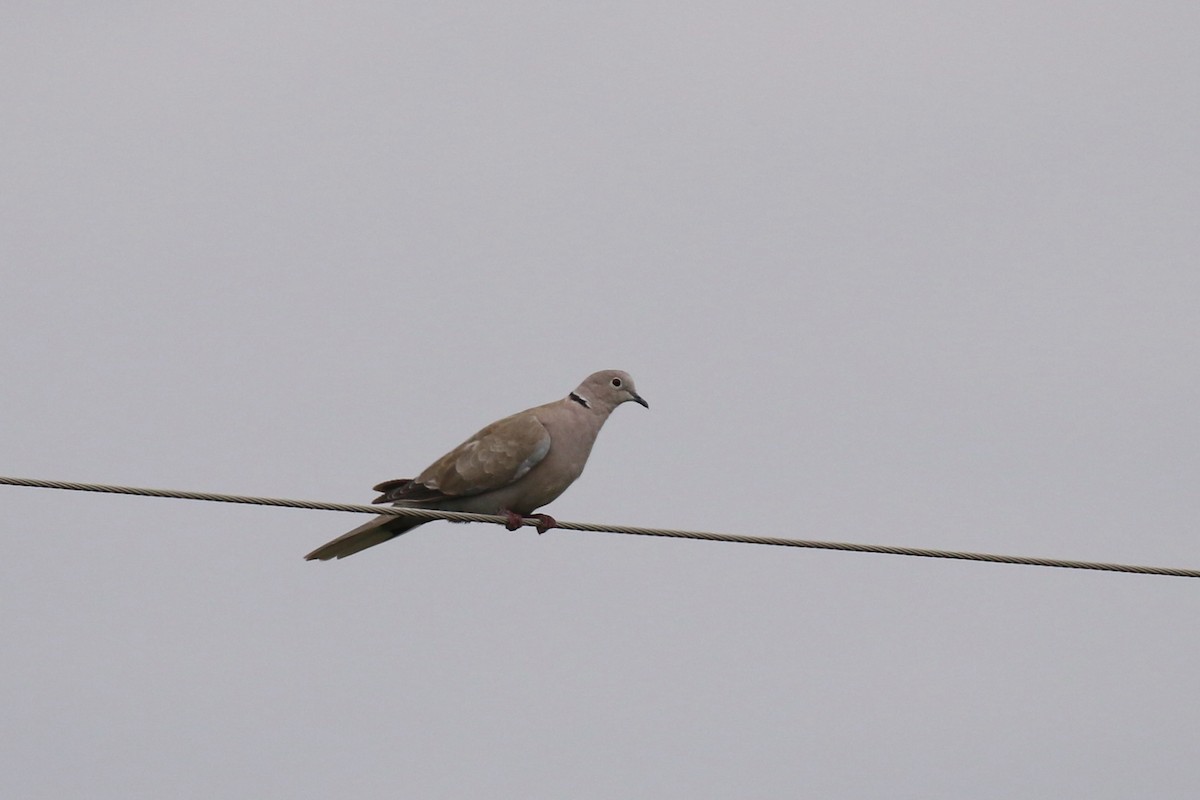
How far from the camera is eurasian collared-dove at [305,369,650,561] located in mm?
9289

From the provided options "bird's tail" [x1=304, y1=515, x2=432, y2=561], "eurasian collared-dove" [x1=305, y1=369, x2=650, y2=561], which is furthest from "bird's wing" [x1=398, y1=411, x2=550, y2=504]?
"bird's tail" [x1=304, y1=515, x2=432, y2=561]

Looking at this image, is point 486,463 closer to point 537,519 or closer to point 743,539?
point 537,519

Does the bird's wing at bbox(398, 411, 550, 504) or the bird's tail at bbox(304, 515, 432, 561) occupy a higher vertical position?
the bird's wing at bbox(398, 411, 550, 504)

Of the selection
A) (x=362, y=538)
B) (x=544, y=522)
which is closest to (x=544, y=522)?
(x=544, y=522)

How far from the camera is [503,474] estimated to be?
30.6ft

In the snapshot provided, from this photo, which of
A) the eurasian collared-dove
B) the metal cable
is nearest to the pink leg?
the eurasian collared-dove

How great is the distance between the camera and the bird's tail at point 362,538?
917 centimetres

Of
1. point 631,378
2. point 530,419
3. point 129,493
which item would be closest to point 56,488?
point 129,493

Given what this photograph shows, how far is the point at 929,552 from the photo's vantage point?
665 cm

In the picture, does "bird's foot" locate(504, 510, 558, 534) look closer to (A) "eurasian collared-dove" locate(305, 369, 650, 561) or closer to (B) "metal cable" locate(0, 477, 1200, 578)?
(A) "eurasian collared-dove" locate(305, 369, 650, 561)

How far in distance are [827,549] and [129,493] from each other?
2418mm

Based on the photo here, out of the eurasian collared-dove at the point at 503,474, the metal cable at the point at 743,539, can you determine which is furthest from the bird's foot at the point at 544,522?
the metal cable at the point at 743,539

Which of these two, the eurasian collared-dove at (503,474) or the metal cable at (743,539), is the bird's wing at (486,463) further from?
the metal cable at (743,539)

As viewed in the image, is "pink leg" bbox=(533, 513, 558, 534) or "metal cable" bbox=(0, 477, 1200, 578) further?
"pink leg" bbox=(533, 513, 558, 534)
